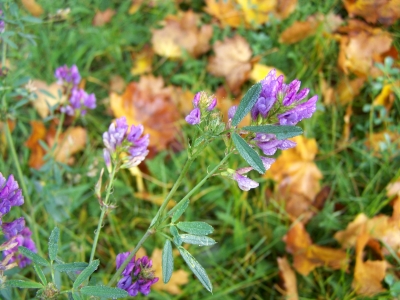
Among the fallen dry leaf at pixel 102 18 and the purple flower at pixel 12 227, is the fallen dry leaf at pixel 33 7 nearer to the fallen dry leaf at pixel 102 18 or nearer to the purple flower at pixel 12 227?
the fallen dry leaf at pixel 102 18

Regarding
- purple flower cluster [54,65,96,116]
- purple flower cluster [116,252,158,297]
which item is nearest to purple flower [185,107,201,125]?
purple flower cluster [116,252,158,297]

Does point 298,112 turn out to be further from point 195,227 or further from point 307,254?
point 307,254

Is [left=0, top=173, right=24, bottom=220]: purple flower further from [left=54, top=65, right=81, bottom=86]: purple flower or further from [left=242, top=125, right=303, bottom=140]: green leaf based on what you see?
[left=54, top=65, right=81, bottom=86]: purple flower

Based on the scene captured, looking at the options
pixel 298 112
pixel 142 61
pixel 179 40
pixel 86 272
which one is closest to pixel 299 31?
pixel 179 40

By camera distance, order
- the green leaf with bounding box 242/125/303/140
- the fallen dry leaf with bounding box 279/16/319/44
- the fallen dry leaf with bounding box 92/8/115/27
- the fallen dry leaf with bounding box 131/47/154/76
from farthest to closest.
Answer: the fallen dry leaf with bounding box 92/8/115/27 → the fallen dry leaf with bounding box 131/47/154/76 → the fallen dry leaf with bounding box 279/16/319/44 → the green leaf with bounding box 242/125/303/140

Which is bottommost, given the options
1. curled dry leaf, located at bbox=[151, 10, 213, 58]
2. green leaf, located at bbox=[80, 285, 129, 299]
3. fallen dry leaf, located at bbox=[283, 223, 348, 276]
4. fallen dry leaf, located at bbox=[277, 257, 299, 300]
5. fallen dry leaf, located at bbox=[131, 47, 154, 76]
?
fallen dry leaf, located at bbox=[277, 257, 299, 300]

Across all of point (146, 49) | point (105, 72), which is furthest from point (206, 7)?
point (105, 72)
